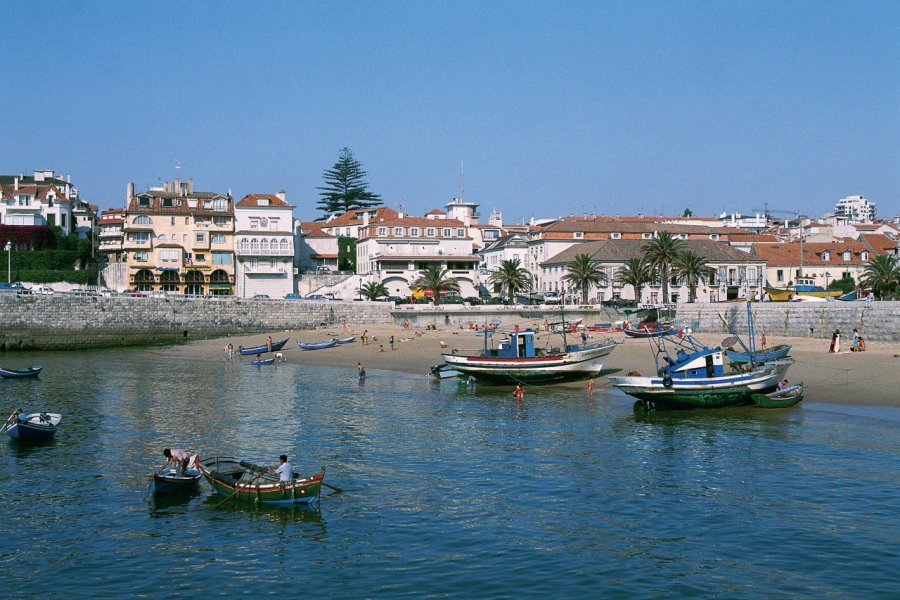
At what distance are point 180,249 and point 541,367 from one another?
220 ft

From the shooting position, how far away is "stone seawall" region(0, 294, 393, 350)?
83.1 metres

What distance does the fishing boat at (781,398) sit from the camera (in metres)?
42.8

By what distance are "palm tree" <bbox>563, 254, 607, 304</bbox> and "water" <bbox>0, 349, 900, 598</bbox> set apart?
55.4 metres

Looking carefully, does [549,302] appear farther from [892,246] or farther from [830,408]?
[830,408]

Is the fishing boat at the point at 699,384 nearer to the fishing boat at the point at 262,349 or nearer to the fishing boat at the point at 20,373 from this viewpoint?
the fishing boat at the point at 20,373

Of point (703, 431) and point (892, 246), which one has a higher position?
point (892, 246)

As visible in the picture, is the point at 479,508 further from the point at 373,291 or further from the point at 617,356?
the point at 373,291

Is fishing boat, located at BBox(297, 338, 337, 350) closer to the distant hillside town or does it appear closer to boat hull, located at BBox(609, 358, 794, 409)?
→ the distant hillside town

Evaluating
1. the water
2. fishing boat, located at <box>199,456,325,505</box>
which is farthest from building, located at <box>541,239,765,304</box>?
fishing boat, located at <box>199,456,325,505</box>

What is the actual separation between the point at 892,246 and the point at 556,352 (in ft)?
274

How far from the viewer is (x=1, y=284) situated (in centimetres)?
9038

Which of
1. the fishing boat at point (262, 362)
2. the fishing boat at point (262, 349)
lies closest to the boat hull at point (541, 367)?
the fishing boat at point (262, 362)

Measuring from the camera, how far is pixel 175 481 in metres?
28.9

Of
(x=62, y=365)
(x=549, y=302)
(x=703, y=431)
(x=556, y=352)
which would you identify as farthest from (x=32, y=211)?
(x=703, y=431)
